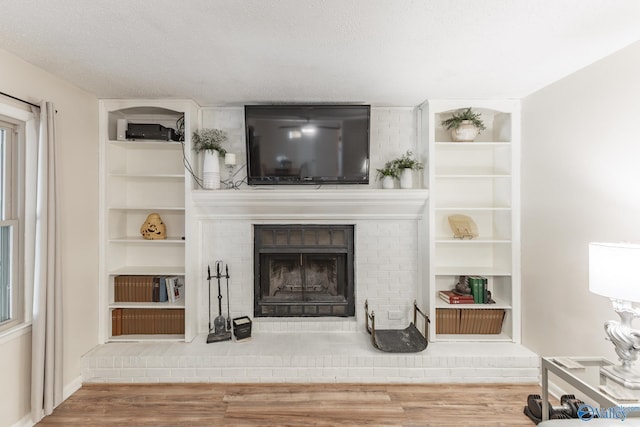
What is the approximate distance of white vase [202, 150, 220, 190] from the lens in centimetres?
301

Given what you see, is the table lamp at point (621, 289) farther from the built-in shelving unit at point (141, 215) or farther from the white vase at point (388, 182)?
the built-in shelving unit at point (141, 215)

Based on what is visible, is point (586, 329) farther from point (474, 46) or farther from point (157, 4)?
point (157, 4)

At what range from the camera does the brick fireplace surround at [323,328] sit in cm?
277

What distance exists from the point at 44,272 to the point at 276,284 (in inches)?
72.9

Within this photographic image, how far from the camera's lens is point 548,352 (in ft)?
8.75

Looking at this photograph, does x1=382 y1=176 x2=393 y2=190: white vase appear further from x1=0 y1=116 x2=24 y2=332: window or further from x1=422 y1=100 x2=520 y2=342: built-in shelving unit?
x1=0 y1=116 x2=24 y2=332: window

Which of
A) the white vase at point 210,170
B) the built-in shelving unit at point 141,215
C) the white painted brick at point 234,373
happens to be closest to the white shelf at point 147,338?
the built-in shelving unit at point 141,215

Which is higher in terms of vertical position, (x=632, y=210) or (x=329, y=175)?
(x=329, y=175)

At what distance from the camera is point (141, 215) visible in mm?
3297

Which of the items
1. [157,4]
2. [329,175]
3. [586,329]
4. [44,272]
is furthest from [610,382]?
[44,272]

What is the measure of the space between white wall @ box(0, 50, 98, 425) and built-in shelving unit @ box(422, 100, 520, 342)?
2.91 meters

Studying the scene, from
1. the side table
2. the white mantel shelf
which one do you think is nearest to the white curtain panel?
the white mantel shelf

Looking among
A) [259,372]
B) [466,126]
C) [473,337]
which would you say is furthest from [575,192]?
[259,372]

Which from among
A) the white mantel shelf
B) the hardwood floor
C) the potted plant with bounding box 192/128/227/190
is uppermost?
the potted plant with bounding box 192/128/227/190
